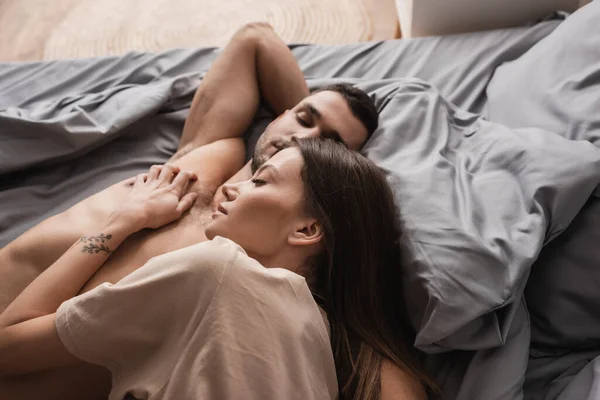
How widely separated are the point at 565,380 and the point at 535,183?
34 centimetres

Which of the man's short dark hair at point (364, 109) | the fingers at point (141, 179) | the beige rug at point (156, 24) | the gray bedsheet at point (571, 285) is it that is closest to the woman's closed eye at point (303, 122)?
the man's short dark hair at point (364, 109)

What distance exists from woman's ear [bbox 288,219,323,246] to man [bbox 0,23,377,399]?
0.21m

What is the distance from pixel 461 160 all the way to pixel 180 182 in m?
0.59

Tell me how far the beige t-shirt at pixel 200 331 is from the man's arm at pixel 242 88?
2.13ft

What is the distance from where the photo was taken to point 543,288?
98 cm

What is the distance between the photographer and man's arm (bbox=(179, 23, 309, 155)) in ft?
4.63

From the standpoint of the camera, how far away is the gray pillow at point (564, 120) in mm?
951

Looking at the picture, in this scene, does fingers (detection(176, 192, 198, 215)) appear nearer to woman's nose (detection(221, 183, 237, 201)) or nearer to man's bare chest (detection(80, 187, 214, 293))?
man's bare chest (detection(80, 187, 214, 293))

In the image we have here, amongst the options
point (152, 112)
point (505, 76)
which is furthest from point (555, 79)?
point (152, 112)

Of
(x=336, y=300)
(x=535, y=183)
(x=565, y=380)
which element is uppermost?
(x=535, y=183)

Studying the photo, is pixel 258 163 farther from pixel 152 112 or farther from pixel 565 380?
pixel 565 380

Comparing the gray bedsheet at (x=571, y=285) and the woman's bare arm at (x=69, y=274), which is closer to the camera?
the woman's bare arm at (x=69, y=274)

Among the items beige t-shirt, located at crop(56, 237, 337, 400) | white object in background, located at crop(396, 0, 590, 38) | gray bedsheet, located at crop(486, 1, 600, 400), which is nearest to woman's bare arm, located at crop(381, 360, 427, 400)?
beige t-shirt, located at crop(56, 237, 337, 400)

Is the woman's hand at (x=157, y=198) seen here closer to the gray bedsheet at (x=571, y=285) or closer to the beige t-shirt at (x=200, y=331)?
the beige t-shirt at (x=200, y=331)
